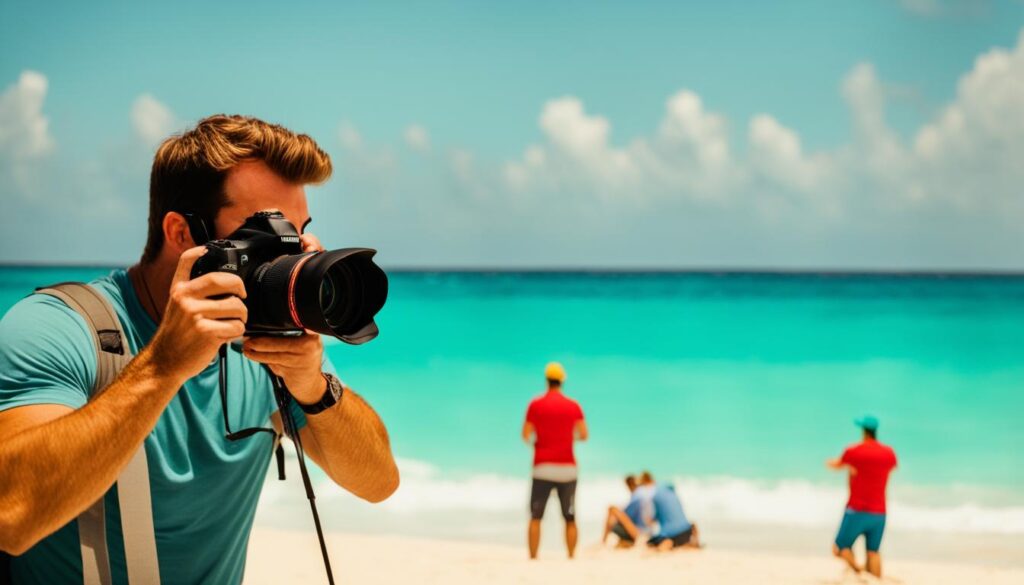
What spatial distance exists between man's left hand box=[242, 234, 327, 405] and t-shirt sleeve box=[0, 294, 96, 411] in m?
0.20

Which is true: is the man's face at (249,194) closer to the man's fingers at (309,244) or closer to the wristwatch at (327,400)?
the man's fingers at (309,244)

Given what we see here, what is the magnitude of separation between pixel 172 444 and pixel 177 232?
28cm

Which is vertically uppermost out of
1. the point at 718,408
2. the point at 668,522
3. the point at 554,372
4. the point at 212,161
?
the point at 718,408

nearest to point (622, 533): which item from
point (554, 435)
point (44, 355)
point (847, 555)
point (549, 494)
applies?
point (549, 494)

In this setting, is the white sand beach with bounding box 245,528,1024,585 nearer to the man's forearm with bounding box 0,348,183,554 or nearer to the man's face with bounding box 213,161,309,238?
the man's face with bounding box 213,161,309,238

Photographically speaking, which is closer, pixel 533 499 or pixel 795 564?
pixel 533 499

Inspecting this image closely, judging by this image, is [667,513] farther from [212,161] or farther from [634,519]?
[212,161]

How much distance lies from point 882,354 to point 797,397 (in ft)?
24.0

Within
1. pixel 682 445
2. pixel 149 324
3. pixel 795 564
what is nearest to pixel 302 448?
pixel 149 324

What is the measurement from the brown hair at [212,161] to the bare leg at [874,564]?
21.3 ft

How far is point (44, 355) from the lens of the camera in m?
1.30

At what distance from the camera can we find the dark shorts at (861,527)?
22.2ft

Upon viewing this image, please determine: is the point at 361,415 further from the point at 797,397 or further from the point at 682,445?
the point at 797,397

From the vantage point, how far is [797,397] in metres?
22.2
